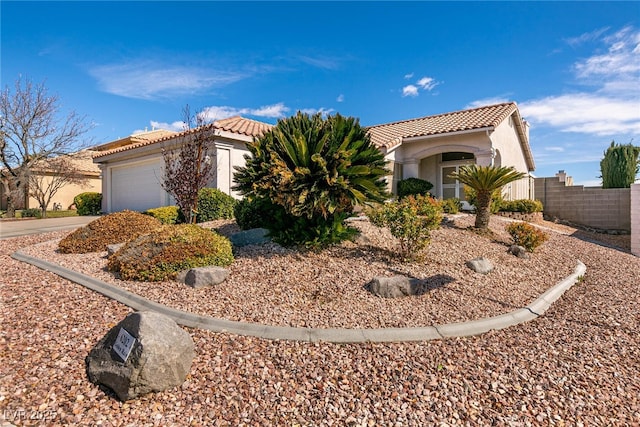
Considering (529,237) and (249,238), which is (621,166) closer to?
(529,237)

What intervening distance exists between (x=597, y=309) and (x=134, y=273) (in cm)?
687

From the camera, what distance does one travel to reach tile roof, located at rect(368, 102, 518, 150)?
13.8 m

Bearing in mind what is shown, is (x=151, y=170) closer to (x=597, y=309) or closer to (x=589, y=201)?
(x=597, y=309)

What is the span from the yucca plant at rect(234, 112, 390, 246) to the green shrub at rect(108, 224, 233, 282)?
1238 millimetres

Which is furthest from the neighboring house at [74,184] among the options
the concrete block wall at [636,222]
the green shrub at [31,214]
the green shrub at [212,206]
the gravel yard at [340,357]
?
the concrete block wall at [636,222]

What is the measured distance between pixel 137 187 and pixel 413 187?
1240 centimetres

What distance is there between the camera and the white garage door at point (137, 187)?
1394cm

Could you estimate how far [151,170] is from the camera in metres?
14.3

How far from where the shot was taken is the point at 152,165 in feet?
46.6

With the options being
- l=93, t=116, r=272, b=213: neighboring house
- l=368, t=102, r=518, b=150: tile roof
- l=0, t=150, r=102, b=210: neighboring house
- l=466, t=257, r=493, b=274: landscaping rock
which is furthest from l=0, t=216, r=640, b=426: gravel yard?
l=0, t=150, r=102, b=210: neighboring house

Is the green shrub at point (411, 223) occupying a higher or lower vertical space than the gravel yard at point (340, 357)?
higher

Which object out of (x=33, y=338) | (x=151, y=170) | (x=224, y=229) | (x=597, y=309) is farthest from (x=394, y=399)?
(x=151, y=170)

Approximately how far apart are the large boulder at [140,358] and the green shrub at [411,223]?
3.98 m

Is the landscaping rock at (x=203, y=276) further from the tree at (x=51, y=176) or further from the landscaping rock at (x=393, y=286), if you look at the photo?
the tree at (x=51, y=176)
